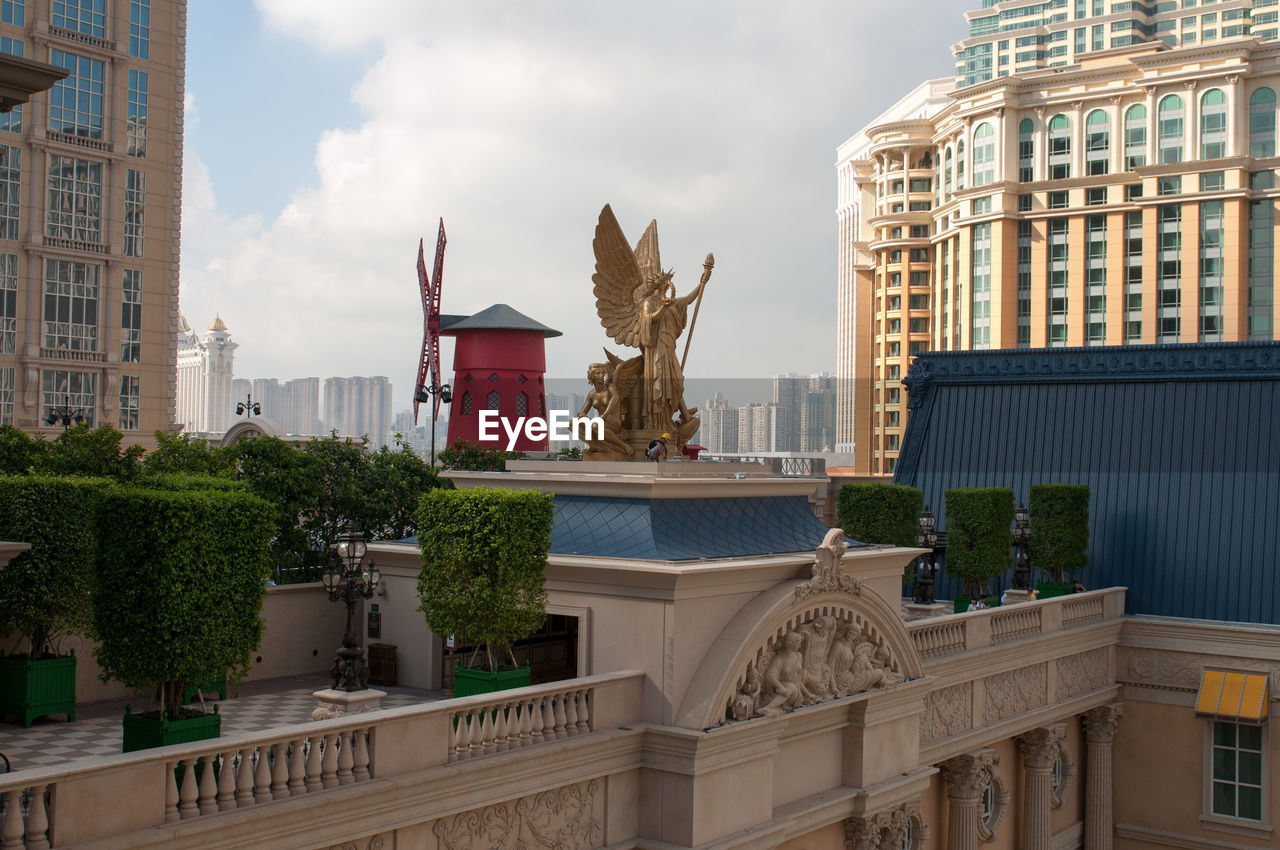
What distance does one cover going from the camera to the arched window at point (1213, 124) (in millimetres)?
81062

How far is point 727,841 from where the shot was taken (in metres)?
15.0

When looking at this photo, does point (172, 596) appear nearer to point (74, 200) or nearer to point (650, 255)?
point (650, 255)

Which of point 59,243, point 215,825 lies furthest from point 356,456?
point 59,243

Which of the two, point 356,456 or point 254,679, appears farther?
point 356,456

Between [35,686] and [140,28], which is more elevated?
[140,28]

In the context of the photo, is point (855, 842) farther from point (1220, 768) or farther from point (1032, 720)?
point (1220, 768)

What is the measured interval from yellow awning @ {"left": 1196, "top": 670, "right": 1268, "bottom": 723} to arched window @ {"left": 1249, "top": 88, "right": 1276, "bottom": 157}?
66.1 meters

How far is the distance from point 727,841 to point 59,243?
50.9 m

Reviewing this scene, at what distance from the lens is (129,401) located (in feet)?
189

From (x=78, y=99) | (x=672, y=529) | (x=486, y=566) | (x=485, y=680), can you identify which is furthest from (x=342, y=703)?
(x=78, y=99)

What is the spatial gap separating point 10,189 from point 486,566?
159 ft

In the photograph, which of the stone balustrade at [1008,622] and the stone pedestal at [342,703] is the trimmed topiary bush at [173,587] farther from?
the stone balustrade at [1008,622]

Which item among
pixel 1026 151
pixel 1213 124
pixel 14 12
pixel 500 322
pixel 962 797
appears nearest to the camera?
pixel 962 797

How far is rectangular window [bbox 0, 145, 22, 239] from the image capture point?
53.1 metres
